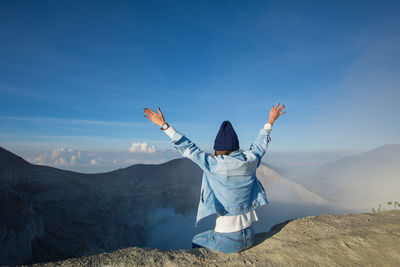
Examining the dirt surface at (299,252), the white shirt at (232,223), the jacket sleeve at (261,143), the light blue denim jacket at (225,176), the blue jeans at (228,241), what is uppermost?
the jacket sleeve at (261,143)

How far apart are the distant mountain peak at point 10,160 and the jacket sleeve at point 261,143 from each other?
2179cm

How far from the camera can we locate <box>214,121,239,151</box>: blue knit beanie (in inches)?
116

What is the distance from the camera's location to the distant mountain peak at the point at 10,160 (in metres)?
17.1

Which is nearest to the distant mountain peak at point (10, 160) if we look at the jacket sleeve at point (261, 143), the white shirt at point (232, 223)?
the white shirt at point (232, 223)

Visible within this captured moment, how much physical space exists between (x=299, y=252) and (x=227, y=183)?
72.4 inches

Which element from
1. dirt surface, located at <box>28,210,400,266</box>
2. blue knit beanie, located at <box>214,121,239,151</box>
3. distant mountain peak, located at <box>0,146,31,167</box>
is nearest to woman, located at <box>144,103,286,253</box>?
blue knit beanie, located at <box>214,121,239,151</box>

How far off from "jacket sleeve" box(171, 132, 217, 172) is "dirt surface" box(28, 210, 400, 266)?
4.87ft

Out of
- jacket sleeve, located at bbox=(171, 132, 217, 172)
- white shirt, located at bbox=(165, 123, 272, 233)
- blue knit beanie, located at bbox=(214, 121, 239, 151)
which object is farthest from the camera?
white shirt, located at bbox=(165, 123, 272, 233)

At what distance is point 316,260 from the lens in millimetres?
3178

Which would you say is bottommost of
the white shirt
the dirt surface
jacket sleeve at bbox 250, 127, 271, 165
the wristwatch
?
the dirt surface

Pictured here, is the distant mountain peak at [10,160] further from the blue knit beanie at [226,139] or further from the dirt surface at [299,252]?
the blue knit beanie at [226,139]

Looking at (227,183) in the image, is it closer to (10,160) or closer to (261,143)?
(261,143)

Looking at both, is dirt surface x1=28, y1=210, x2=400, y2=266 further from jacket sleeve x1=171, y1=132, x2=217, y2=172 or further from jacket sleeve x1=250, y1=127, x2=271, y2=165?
jacket sleeve x1=250, y1=127, x2=271, y2=165

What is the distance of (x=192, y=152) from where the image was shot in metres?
2.73
